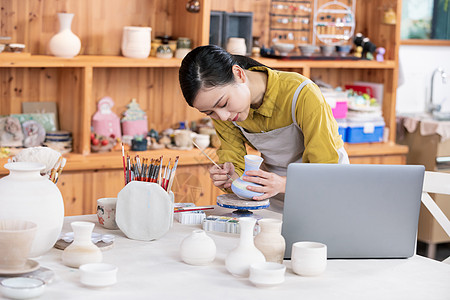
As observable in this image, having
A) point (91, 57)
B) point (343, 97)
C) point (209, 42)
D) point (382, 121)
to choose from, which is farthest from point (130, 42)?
point (382, 121)

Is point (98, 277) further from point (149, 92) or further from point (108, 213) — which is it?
point (149, 92)

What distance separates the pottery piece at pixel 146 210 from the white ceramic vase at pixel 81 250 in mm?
261

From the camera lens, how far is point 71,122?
402 centimetres

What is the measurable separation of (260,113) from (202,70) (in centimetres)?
36

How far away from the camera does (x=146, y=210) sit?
6.77ft

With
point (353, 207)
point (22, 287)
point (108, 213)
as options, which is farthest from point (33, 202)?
point (353, 207)

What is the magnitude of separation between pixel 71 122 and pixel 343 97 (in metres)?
1.72

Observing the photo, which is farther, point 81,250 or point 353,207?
point 353,207

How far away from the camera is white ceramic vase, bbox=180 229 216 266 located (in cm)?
187

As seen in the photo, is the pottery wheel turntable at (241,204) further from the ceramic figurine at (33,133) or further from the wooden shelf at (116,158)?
the ceramic figurine at (33,133)

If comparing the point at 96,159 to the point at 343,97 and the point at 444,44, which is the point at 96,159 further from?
the point at 444,44

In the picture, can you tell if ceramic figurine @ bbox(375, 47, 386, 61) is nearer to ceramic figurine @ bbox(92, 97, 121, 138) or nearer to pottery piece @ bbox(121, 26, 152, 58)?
pottery piece @ bbox(121, 26, 152, 58)

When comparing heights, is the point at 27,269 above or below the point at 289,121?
below

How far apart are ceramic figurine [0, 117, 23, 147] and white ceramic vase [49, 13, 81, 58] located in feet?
1.43
